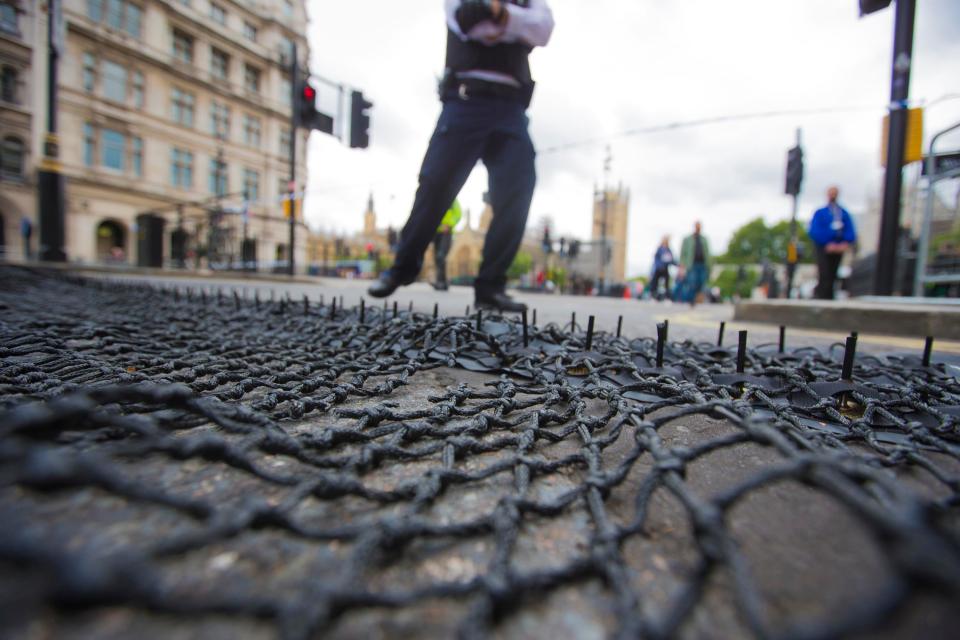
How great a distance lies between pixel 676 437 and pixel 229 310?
9.14ft

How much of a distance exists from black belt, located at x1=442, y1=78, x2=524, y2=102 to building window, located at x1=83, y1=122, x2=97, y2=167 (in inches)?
1125

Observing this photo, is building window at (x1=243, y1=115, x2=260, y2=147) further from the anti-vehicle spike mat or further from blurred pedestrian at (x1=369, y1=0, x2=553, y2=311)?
the anti-vehicle spike mat

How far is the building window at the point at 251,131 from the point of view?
29.3m

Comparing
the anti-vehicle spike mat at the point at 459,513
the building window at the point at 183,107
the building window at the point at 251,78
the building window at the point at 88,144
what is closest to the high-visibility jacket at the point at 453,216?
the anti-vehicle spike mat at the point at 459,513

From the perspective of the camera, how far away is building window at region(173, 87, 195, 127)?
1018 inches

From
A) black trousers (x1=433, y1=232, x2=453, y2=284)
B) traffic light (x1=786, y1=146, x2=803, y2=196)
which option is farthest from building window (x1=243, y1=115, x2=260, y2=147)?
traffic light (x1=786, y1=146, x2=803, y2=196)

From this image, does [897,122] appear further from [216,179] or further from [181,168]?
[216,179]

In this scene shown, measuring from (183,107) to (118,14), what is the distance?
201 inches

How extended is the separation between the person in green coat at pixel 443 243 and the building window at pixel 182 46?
2802 centimetres

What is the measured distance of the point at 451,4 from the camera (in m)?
2.56

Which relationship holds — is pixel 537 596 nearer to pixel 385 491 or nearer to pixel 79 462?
pixel 385 491

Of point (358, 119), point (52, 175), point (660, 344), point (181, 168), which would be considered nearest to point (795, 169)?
point (358, 119)

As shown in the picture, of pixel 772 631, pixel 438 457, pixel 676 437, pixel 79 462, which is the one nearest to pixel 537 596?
pixel 772 631

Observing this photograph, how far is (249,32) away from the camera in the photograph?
98.8ft
